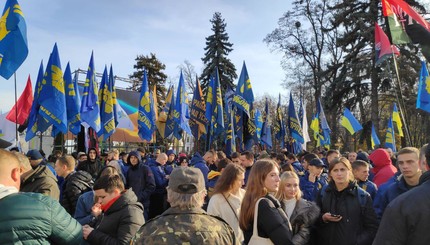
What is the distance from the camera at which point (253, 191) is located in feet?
12.2

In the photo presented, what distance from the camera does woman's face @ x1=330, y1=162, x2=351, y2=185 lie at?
418 cm

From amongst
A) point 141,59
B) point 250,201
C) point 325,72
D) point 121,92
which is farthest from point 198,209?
Result: point 141,59

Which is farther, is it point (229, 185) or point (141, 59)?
point (141, 59)

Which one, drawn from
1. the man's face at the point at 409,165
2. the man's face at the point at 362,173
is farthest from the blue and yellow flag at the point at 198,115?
the man's face at the point at 409,165

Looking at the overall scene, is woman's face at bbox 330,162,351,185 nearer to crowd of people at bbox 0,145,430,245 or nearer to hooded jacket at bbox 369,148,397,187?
crowd of people at bbox 0,145,430,245

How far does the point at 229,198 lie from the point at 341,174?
4.16 ft

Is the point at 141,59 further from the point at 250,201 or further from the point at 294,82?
the point at 250,201

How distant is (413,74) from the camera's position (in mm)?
24219

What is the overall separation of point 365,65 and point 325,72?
3900 mm

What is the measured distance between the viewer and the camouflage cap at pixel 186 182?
98.7 inches

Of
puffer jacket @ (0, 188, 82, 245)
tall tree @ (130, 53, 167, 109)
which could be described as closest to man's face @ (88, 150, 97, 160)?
puffer jacket @ (0, 188, 82, 245)

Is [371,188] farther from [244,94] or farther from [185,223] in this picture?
[244,94]

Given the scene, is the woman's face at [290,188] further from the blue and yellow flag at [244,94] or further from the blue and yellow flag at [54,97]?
the blue and yellow flag at [244,94]

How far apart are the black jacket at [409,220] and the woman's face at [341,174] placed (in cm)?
184
